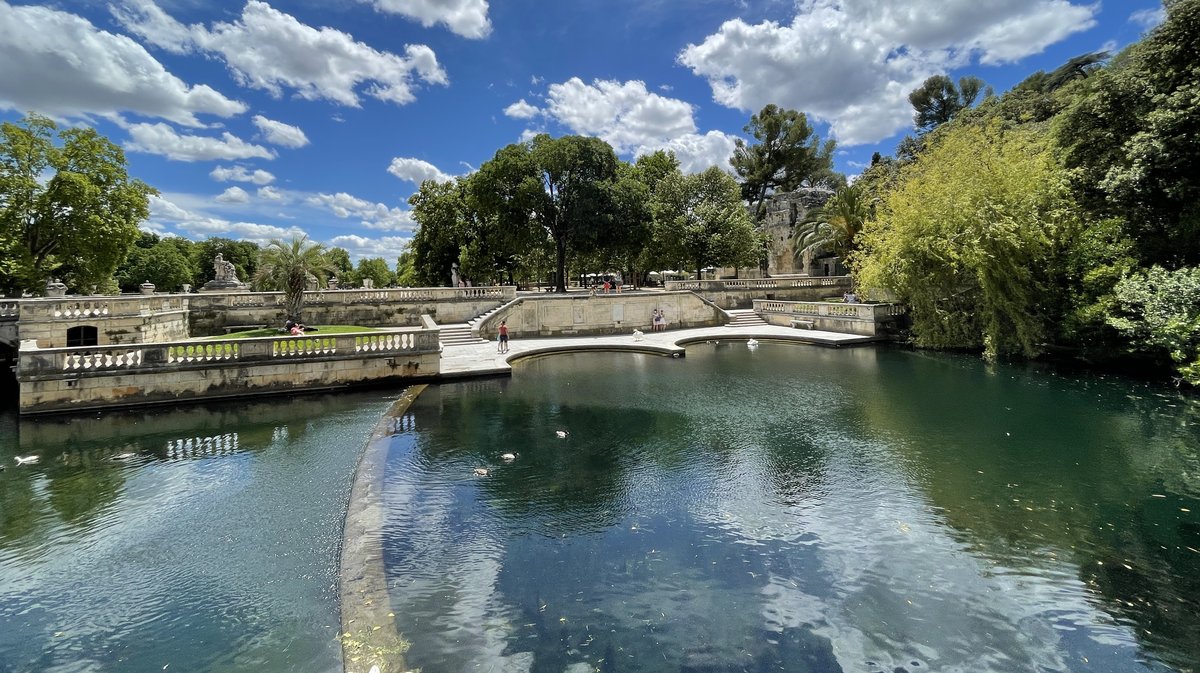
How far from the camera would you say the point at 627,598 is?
5.79 m

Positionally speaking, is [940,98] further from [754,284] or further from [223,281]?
[223,281]

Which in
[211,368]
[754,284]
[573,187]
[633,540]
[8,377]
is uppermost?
[573,187]

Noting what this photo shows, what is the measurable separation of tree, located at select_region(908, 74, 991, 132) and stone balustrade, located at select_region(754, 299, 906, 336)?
42406 millimetres

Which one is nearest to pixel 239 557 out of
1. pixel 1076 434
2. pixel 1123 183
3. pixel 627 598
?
pixel 627 598

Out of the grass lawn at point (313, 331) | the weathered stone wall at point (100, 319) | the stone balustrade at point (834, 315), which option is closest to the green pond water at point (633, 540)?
the weathered stone wall at point (100, 319)

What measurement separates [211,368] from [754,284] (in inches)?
1222

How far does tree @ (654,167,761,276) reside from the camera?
3822 centimetres

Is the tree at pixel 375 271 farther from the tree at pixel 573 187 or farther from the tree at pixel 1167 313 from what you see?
the tree at pixel 1167 313

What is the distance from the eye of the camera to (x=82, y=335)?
768 inches

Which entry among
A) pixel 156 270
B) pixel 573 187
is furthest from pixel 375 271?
→ pixel 573 187

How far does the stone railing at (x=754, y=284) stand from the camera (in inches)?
1345

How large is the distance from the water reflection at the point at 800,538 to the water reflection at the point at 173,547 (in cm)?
109

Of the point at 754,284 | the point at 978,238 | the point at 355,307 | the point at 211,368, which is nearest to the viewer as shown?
the point at 211,368

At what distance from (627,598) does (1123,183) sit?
19182 millimetres
